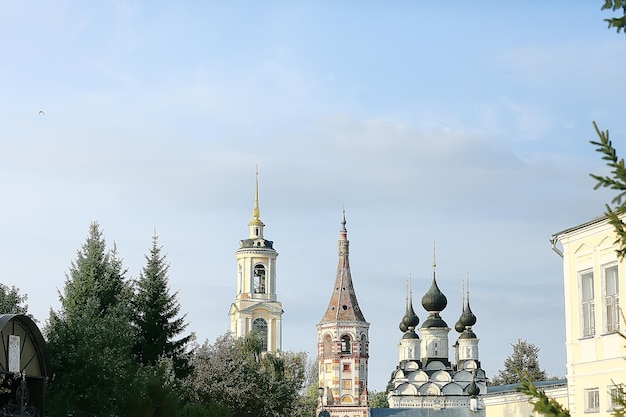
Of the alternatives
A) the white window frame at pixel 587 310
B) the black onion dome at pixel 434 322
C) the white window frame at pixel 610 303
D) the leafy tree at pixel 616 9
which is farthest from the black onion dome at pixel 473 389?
the leafy tree at pixel 616 9

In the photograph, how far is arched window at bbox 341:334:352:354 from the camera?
10062cm

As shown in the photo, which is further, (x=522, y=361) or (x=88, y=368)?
(x=522, y=361)

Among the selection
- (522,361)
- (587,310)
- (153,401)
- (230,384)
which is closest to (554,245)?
(587,310)

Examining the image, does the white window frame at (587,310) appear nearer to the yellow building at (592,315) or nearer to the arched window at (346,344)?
the yellow building at (592,315)

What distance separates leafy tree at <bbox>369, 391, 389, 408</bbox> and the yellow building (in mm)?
110396

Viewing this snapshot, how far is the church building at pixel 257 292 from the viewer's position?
418 ft

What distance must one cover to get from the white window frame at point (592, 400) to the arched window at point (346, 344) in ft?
243

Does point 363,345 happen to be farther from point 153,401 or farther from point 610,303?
point 610,303

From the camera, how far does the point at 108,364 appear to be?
3428 centimetres

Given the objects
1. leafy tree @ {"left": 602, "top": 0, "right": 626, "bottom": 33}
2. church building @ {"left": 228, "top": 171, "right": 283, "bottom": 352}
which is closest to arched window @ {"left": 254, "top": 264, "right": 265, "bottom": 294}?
church building @ {"left": 228, "top": 171, "right": 283, "bottom": 352}

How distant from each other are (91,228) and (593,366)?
2031cm

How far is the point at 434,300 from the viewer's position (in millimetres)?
119750

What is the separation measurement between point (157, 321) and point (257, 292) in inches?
3259

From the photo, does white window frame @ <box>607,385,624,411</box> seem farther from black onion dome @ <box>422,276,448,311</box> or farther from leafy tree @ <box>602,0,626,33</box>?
black onion dome @ <box>422,276,448,311</box>
